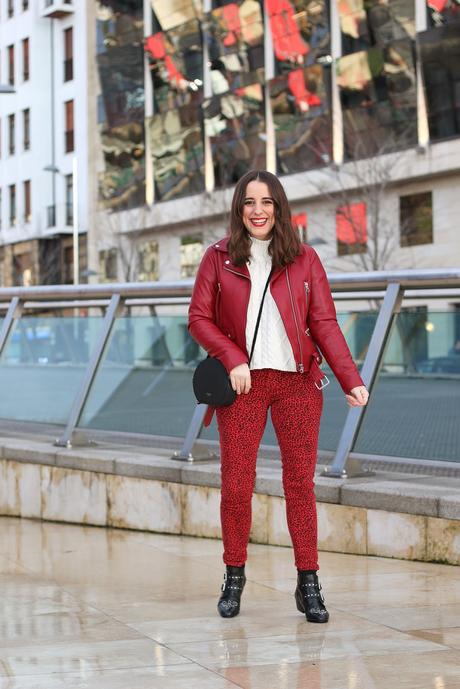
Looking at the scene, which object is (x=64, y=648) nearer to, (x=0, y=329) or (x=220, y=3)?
(x=0, y=329)

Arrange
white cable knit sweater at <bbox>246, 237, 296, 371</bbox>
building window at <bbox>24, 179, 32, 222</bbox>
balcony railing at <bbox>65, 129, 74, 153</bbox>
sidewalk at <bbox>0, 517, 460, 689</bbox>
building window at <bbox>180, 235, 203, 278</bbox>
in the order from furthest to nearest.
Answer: building window at <bbox>24, 179, 32, 222</bbox> < balcony railing at <bbox>65, 129, 74, 153</bbox> < building window at <bbox>180, 235, 203, 278</bbox> < white cable knit sweater at <bbox>246, 237, 296, 371</bbox> < sidewalk at <bbox>0, 517, 460, 689</bbox>

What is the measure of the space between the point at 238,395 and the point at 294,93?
4216cm

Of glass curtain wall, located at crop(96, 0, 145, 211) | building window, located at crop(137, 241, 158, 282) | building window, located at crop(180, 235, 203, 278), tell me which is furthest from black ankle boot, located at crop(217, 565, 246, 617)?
glass curtain wall, located at crop(96, 0, 145, 211)

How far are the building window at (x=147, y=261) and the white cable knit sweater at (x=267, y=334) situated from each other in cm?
5158

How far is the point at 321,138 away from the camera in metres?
45.8

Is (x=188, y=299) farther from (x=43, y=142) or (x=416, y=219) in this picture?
(x=43, y=142)

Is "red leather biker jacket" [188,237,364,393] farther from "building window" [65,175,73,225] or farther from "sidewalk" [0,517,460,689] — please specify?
"building window" [65,175,73,225]

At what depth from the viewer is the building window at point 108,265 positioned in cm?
6019

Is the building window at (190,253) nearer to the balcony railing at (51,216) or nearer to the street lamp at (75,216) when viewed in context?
the street lamp at (75,216)

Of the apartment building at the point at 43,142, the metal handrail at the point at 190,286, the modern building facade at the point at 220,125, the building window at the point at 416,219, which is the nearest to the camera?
the metal handrail at the point at 190,286

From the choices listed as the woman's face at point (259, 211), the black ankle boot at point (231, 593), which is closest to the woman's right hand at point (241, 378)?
the woman's face at point (259, 211)

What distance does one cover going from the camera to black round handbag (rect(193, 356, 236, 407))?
548cm

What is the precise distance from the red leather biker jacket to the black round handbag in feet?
0.13

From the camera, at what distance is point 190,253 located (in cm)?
5450
